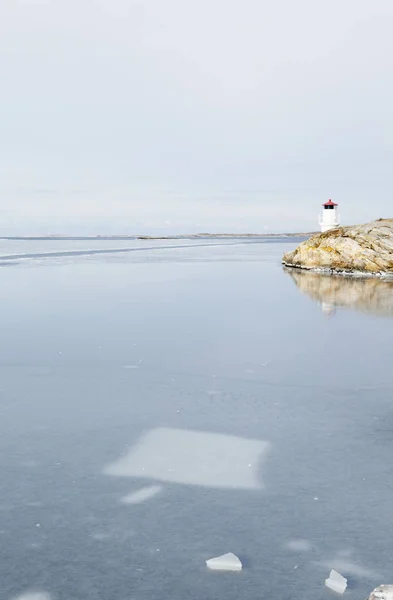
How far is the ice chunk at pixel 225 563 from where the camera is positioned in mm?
3982

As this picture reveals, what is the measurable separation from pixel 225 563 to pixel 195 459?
1.99 meters

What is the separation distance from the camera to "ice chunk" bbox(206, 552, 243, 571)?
13.1 feet

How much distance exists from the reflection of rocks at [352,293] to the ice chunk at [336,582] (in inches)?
562

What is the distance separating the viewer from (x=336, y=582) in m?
3.78

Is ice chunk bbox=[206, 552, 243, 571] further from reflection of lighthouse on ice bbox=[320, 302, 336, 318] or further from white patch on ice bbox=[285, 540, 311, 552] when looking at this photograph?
reflection of lighthouse on ice bbox=[320, 302, 336, 318]

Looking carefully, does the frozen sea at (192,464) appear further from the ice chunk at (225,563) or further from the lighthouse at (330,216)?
the lighthouse at (330,216)

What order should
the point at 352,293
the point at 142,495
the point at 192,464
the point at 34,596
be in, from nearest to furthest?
the point at 34,596
the point at 142,495
the point at 192,464
the point at 352,293

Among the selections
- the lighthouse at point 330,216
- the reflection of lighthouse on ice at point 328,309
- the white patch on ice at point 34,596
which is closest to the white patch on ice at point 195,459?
the white patch on ice at point 34,596

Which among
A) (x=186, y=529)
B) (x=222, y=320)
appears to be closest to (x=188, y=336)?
(x=222, y=320)

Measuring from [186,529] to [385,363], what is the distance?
23.2 ft

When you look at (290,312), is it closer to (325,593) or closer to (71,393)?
(71,393)

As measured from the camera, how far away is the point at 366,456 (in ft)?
19.7

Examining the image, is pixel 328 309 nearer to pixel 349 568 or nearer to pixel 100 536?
pixel 349 568

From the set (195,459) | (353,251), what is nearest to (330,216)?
(353,251)
